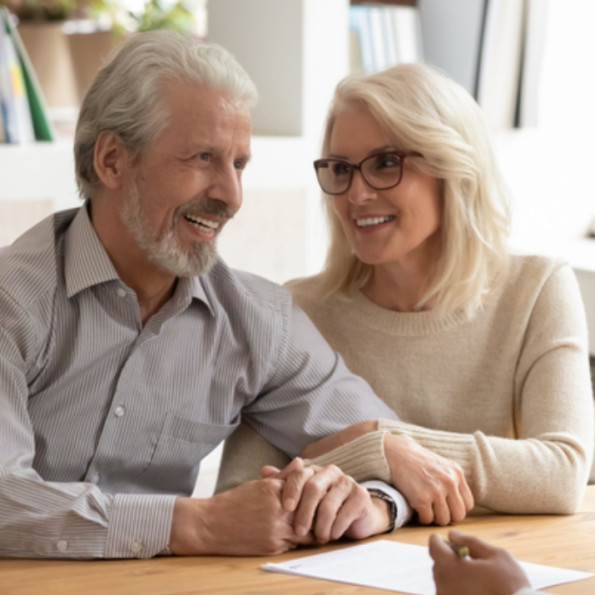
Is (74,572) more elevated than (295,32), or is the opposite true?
(295,32)

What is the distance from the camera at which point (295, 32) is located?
3.49 metres

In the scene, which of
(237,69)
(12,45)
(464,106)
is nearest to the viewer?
(237,69)

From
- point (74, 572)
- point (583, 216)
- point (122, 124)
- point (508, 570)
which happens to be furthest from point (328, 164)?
point (583, 216)

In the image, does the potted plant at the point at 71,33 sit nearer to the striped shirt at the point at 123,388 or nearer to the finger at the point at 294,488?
the striped shirt at the point at 123,388

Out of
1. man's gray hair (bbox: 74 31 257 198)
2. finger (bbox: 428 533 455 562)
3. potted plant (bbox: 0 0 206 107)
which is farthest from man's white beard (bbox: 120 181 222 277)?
potted plant (bbox: 0 0 206 107)

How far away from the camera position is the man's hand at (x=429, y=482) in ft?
6.33

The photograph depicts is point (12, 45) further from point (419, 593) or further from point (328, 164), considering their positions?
point (419, 593)

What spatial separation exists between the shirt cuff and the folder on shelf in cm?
168

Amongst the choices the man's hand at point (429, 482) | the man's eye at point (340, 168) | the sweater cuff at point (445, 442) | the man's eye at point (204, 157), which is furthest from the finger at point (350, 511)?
the man's eye at point (340, 168)

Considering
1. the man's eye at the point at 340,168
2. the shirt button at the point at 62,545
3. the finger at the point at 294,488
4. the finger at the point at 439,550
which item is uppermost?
the man's eye at the point at 340,168

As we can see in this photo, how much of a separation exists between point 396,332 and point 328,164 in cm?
39

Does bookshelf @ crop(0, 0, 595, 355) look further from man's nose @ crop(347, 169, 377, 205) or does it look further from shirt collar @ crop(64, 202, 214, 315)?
shirt collar @ crop(64, 202, 214, 315)

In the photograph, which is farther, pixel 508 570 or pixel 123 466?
pixel 123 466

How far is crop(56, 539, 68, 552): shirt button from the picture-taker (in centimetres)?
173
